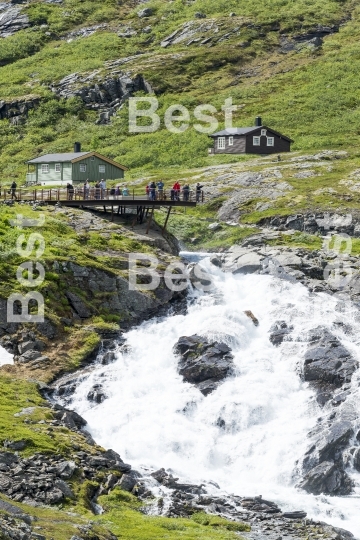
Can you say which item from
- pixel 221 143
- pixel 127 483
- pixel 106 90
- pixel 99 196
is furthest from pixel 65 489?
pixel 106 90

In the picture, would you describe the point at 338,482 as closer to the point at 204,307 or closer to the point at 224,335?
the point at 224,335

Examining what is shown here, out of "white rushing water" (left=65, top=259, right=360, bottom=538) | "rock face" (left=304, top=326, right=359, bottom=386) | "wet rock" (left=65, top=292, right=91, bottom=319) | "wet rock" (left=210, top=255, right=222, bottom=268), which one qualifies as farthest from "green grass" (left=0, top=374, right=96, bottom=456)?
"wet rock" (left=210, top=255, right=222, bottom=268)

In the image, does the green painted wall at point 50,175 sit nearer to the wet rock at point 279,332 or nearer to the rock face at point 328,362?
the wet rock at point 279,332

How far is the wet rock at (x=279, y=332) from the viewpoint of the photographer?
61.4 meters

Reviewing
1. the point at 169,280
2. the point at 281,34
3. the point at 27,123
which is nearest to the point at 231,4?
the point at 281,34

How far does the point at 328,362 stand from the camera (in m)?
57.5

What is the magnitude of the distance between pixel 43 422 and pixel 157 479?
660 centimetres

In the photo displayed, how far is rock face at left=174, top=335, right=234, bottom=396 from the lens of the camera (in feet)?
188

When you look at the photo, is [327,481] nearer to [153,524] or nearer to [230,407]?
[230,407]

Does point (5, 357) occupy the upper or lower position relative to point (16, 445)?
upper

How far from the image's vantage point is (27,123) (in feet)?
486

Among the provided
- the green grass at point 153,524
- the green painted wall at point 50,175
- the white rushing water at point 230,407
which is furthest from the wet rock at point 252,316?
the green painted wall at point 50,175

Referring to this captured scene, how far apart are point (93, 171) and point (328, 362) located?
182 feet

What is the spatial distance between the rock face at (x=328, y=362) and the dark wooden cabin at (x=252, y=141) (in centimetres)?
6392
